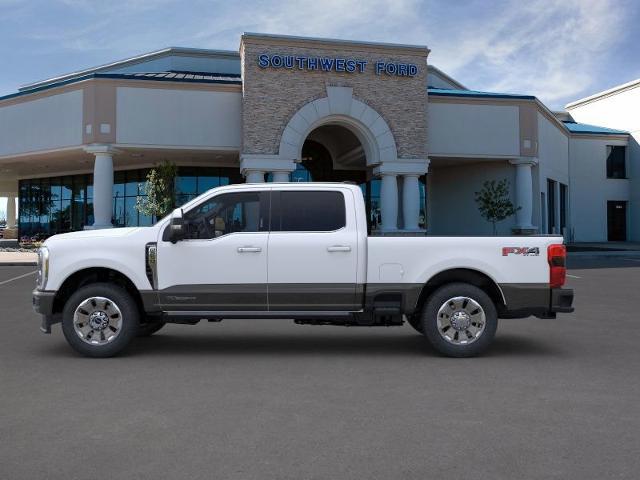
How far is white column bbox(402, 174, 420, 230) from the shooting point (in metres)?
30.9

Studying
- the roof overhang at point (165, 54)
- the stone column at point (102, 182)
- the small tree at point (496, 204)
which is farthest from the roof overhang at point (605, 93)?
the stone column at point (102, 182)

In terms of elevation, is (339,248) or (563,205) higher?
(563,205)

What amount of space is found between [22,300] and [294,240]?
8.70 m

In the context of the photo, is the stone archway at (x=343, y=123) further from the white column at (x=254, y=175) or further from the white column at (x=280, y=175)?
the white column at (x=254, y=175)

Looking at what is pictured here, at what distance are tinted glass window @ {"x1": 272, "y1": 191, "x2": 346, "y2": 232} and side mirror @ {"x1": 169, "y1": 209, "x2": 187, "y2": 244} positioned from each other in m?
1.09

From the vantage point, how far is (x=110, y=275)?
8094 millimetres

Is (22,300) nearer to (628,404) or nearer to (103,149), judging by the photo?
(628,404)

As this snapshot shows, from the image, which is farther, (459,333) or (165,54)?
(165,54)

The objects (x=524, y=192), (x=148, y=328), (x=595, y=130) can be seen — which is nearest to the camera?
(x=148, y=328)

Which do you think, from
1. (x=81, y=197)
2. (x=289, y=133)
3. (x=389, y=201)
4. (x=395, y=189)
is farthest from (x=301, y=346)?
(x=81, y=197)

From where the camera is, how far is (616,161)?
47.3 metres

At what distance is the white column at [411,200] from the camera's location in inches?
1216

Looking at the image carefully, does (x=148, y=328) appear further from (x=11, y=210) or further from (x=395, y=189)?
(x=11, y=210)

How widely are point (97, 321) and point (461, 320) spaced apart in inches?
174
